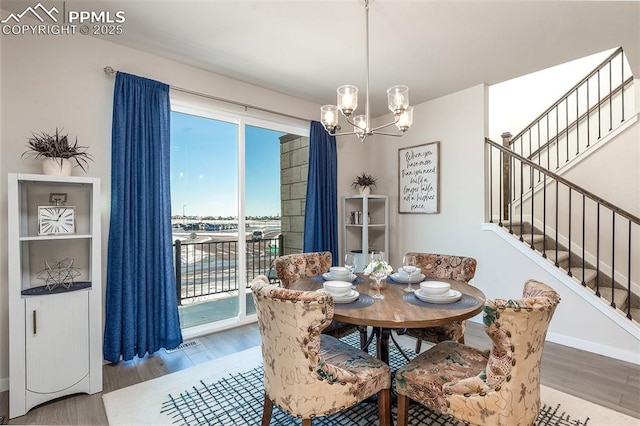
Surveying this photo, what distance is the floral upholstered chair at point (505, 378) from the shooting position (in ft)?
4.32

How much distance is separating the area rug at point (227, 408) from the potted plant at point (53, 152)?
160cm

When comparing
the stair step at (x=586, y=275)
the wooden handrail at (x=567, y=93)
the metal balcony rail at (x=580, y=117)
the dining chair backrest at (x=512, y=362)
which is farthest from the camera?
the wooden handrail at (x=567, y=93)

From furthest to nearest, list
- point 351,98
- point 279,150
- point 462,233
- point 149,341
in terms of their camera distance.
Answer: point 279,150 → point 462,233 → point 149,341 → point 351,98

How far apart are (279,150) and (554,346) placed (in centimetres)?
362

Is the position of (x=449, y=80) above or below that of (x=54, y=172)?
above

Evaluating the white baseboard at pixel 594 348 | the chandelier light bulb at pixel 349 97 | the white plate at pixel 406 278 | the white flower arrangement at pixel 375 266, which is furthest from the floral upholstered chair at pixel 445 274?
the chandelier light bulb at pixel 349 97

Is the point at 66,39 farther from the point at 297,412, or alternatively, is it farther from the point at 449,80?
the point at 449,80

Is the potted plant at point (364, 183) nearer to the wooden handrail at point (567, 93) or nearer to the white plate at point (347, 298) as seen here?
the wooden handrail at point (567, 93)

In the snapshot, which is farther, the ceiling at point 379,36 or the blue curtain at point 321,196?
the blue curtain at point 321,196

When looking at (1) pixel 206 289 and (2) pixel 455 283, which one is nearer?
(2) pixel 455 283

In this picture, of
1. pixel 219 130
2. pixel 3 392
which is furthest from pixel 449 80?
pixel 3 392

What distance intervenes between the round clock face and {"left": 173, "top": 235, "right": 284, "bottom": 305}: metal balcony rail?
1291mm

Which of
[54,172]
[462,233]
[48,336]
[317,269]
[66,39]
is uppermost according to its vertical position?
[66,39]

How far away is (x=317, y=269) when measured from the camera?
9.42 feet
